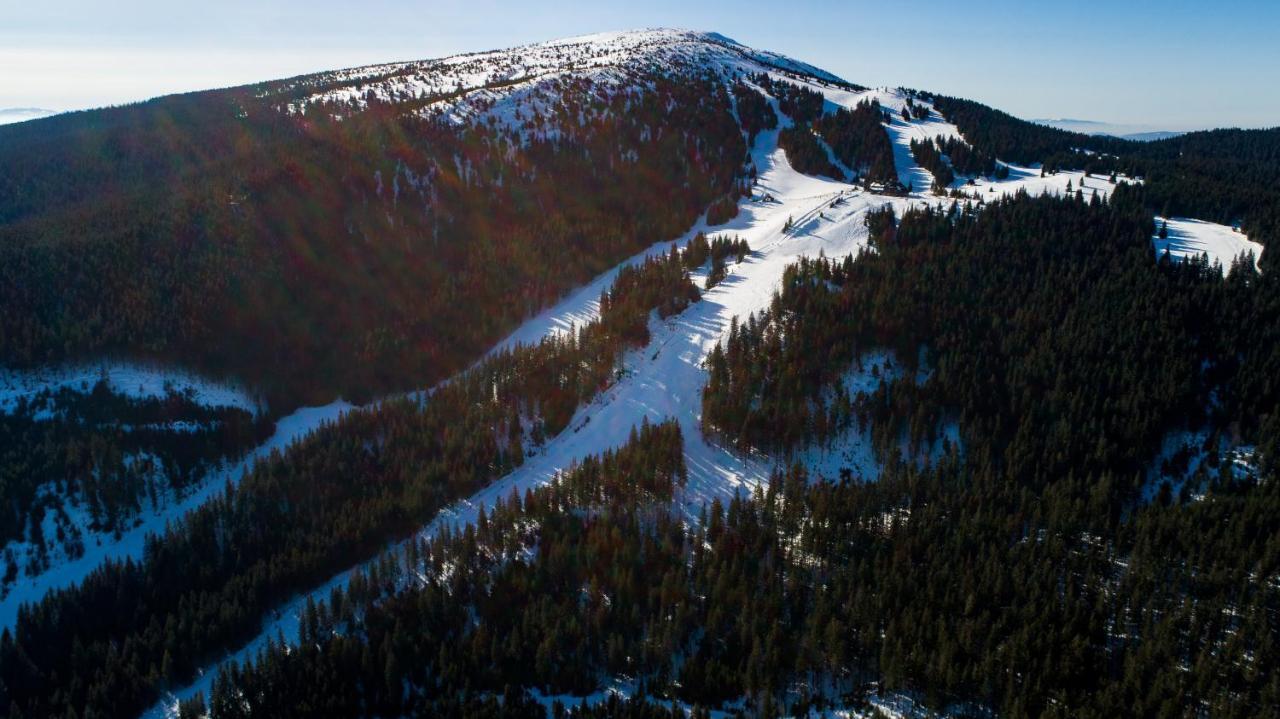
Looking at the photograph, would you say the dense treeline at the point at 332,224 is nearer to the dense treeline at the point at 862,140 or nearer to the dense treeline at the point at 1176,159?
the dense treeline at the point at 862,140

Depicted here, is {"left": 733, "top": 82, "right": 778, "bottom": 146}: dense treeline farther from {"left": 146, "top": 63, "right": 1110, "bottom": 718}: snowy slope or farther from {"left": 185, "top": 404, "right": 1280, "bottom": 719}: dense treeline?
{"left": 185, "top": 404, "right": 1280, "bottom": 719}: dense treeline

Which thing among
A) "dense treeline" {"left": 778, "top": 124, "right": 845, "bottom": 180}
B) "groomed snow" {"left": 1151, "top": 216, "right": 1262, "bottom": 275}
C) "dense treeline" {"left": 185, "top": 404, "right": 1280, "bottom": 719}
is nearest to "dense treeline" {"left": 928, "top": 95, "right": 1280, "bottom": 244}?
"groomed snow" {"left": 1151, "top": 216, "right": 1262, "bottom": 275}

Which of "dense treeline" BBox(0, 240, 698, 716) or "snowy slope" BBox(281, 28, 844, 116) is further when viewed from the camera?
"snowy slope" BBox(281, 28, 844, 116)

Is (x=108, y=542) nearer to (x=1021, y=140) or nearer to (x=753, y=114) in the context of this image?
(x=753, y=114)

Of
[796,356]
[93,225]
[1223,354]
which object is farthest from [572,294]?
[1223,354]

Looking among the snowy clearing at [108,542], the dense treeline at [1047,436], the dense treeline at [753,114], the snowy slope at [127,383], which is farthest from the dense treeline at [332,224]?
the dense treeline at [1047,436]

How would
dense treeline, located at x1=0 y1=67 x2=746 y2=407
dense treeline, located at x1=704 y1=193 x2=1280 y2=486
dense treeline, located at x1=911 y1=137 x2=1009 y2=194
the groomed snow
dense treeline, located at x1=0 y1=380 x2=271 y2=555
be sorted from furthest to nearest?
1. dense treeline, located at x1=911 y1=137 x2=1009 y2=194
2. dense treeline, located at x1=0 y1=67 x2=746 y2=407
3. the groomed snow
4. dense treeline, located at x1=0 y1=380 x2=271 y2=555
5. dense treeline, located at x1=704 y1=193 x2=1280 y2=486

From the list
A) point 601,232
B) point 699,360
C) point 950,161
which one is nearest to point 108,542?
point 699,360
